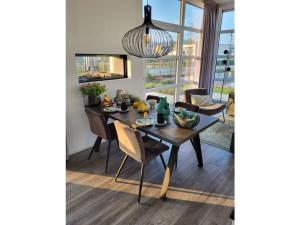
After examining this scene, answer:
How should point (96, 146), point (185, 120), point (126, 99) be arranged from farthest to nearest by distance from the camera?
point (126, 99) → point (96, 146) → point (185, 120)

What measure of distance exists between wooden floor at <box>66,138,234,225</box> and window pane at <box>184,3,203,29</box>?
3686 mm

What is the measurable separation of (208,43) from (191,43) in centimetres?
56

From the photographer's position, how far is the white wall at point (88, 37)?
9.09 ft

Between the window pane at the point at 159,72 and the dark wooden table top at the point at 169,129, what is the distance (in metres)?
1.90

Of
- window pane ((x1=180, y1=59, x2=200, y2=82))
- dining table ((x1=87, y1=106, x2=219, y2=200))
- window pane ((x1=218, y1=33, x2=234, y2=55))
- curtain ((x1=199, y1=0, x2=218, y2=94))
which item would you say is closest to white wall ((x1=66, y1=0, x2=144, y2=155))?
dining table ((x1=87, y1=106, x2=219, y2=200))

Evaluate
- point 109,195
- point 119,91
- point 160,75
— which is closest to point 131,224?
point 109,195

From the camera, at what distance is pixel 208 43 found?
5633mm

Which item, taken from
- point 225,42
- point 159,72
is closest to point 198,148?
point 159,72

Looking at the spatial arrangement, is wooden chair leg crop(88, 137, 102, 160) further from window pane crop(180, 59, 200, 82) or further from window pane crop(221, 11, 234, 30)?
window pane crop(221, 11, 234, 30)

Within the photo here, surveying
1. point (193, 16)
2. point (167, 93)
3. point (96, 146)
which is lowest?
point (96, 146)

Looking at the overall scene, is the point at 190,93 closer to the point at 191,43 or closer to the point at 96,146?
the point at 191,43

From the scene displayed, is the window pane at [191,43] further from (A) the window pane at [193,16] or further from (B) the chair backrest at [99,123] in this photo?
(B) the chair backrest at [99,123]

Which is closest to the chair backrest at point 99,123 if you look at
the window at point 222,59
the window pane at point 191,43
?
the window pane at point 191,43
